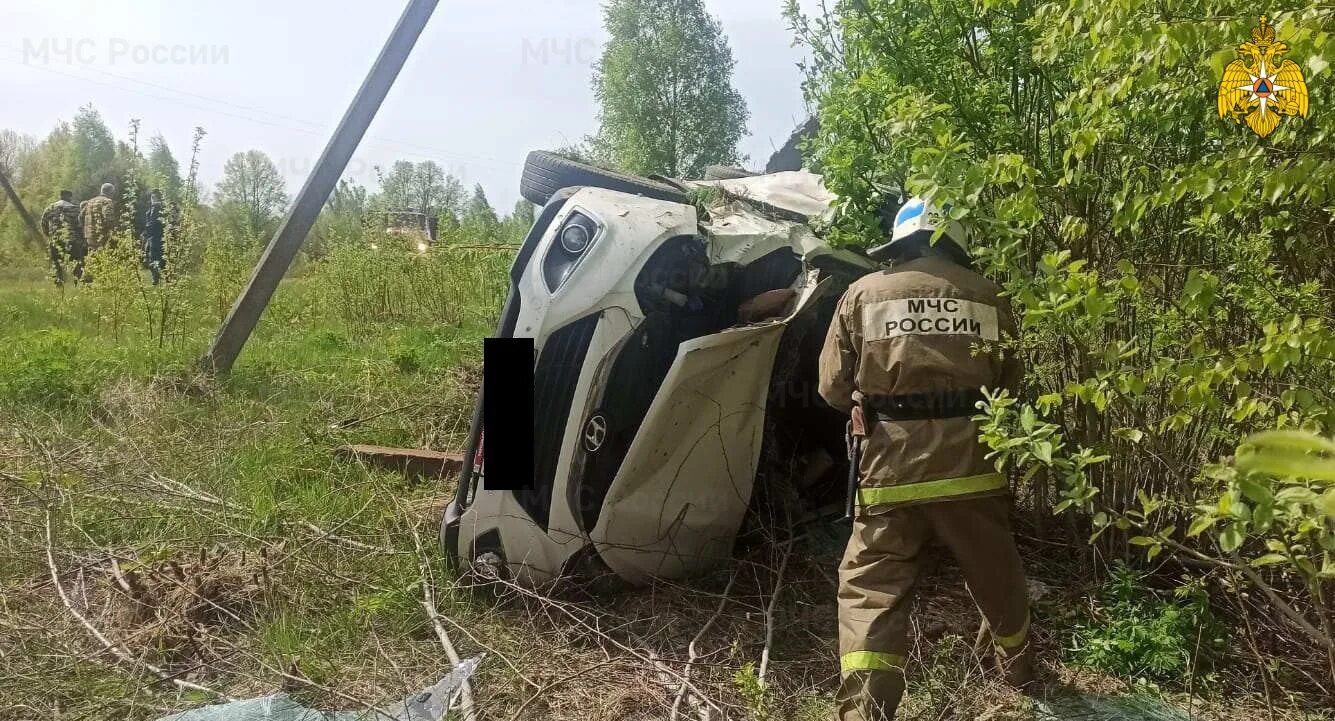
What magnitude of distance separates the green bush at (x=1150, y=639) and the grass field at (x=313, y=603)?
0.26ft

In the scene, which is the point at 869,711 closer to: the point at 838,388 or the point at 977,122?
the point at 838,388

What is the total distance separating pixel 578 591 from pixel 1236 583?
86.1 inches

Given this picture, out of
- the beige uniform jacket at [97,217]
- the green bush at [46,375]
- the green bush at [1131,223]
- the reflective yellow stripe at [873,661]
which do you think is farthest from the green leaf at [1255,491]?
the beige uniform jacket at [97,217]

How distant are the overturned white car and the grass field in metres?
0.24

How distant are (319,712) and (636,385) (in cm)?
143

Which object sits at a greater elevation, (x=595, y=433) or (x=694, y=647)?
(x=595, y=433)

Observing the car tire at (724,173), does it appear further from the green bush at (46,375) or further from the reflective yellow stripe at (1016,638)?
the green bush at (46,375)

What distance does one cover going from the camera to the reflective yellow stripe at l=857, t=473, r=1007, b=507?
257cm

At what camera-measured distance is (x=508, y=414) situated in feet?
10.1

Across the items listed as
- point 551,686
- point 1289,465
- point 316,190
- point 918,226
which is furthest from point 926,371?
point 316,190

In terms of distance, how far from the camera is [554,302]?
9.66 feet

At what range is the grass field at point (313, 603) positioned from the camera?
2605 millimetres

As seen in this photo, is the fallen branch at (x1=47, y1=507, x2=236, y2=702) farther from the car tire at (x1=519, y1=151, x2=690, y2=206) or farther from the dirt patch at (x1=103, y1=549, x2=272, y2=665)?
the car tire at (x1=519, y1=151, x2=690, y2=206)

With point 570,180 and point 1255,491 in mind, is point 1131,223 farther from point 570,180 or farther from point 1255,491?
point 570,180
